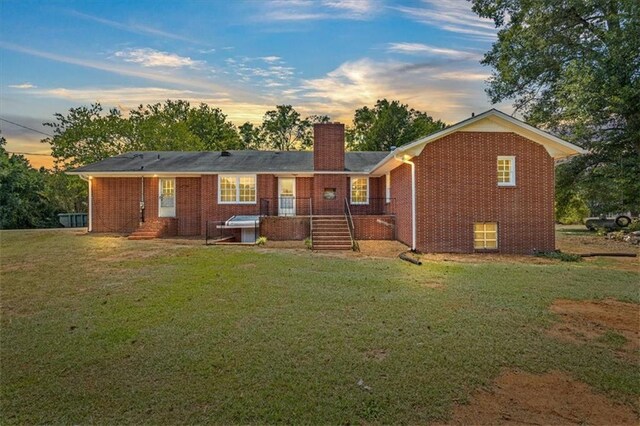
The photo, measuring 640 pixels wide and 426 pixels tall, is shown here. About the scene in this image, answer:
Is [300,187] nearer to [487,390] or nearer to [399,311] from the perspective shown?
[399,311]

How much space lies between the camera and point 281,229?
52.4 ft

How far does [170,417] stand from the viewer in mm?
2775

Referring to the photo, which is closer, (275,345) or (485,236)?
(275,345)

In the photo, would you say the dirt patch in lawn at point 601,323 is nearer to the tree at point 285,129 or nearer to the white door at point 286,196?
the white door at point 286,196

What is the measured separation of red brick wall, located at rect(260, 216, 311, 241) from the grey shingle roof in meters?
2.94

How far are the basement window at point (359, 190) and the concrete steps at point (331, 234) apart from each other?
313 centimetres

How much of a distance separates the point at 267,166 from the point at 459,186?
989 centimetres

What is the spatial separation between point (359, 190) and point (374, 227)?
11.9 ft

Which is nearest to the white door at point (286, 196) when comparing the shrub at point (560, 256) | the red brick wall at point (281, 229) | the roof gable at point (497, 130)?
the red brick wall at point (281, 229)

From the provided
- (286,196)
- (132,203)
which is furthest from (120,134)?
(286,196)

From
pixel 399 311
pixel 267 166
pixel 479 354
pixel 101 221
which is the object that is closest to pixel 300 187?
pixel 267 166

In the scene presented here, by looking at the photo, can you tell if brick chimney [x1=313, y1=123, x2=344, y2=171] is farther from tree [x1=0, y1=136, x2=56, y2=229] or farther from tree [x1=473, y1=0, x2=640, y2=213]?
tree [x1=0, y1=136, x2=56, y2=229]

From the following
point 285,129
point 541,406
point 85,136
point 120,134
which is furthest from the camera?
point 285,129

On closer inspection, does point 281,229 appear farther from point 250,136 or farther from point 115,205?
point 250,136
